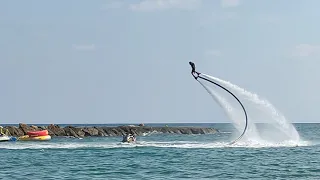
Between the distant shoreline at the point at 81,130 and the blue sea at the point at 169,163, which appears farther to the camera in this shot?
the distant shoreline at the point at 81,130

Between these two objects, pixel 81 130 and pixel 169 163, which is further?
pixel 81 130

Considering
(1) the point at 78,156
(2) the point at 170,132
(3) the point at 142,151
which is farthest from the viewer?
(2) the point at 170,132

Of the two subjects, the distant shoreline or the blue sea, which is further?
the distant shoreline

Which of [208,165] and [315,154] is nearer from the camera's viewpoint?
[208,165]

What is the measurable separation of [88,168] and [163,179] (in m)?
8.49

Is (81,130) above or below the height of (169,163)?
above

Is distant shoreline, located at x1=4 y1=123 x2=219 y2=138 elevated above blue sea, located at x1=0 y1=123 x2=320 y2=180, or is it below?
above

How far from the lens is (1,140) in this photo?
3268 inches

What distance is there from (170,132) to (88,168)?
106689 mm

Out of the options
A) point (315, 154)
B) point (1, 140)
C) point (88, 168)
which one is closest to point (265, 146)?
point (315, 154)

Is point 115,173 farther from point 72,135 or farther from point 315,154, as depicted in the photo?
point 72,135

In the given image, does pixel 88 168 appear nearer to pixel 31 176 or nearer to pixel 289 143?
pixel 31 176

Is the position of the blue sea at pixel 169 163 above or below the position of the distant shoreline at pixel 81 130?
below

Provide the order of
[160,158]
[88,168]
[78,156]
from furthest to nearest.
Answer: [78,156] → [160,158] → [88,168]
